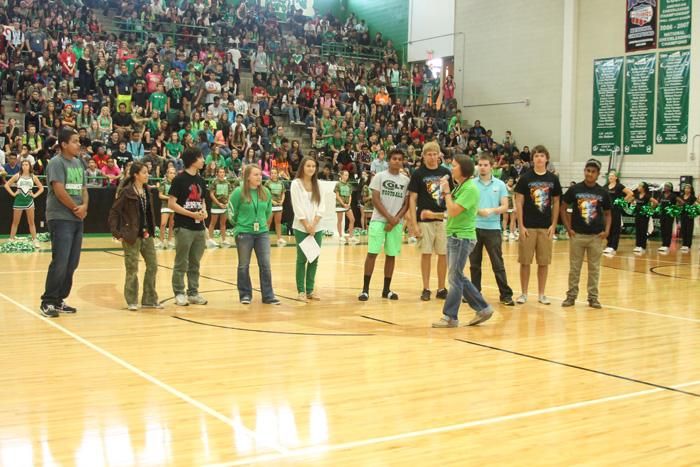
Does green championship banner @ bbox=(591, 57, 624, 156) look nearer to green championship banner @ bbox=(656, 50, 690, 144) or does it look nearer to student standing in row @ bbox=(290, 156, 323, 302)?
green championship banner @ bbox=(656, 50, 690, 144)

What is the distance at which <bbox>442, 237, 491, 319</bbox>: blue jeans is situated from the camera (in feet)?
25.0

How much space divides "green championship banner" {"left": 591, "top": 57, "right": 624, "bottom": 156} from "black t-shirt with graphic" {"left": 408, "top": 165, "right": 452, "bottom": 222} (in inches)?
667

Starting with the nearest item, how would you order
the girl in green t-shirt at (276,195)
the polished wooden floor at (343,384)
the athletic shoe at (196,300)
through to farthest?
1. the polished wooden floor at (343,384)
2. the athletic shoe at (196,300)
3. the girl in green t-shirt at (276,195)

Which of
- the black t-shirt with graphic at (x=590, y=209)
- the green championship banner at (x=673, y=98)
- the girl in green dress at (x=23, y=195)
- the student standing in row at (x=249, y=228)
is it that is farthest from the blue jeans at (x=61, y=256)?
the green championship banner at (x=673, y=98)

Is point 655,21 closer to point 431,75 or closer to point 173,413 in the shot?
point 431,75

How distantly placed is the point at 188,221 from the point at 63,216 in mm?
1439

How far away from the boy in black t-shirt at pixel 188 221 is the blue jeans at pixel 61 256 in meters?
1.13

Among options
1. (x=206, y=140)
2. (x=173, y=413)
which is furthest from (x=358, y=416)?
(x=206, y=140)

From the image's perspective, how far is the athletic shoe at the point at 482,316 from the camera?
7.84 metres

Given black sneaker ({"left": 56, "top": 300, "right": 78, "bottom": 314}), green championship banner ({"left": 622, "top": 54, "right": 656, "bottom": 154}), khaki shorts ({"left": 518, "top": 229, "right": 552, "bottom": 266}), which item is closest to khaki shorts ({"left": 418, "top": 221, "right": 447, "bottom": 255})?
khaki shorts ({"left": 518, "top": 229, "right": 552, "bottom": 266})

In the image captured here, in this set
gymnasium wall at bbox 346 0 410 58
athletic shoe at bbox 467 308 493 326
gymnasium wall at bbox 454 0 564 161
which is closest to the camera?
athletic shoe at bbox 467 308 493 326

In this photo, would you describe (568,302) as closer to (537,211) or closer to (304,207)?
Result: (537,211)

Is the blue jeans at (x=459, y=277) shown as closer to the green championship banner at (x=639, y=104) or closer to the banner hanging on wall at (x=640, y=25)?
the green championship banner at (x=639, y=104)

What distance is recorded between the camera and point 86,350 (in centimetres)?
658
